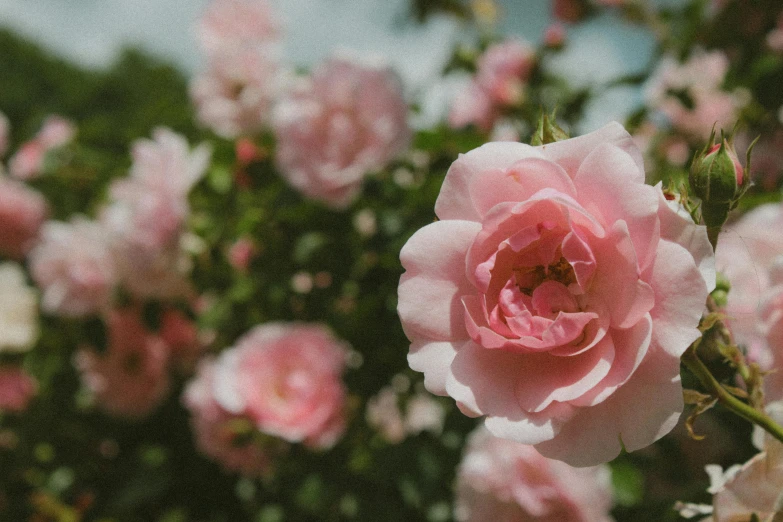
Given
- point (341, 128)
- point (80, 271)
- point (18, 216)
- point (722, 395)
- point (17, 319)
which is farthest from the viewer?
point (18, 216)

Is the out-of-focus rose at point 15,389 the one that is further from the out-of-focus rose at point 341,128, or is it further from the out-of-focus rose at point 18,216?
the out-of-focus rose at point 341,128

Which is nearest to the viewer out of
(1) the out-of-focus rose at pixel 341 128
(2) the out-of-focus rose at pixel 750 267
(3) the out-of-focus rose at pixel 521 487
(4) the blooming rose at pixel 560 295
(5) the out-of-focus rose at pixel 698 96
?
(4) the blooming rose at pixel 560 295

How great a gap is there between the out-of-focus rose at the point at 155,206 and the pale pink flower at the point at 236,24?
0.38 meters

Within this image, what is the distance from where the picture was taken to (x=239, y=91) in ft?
4.32

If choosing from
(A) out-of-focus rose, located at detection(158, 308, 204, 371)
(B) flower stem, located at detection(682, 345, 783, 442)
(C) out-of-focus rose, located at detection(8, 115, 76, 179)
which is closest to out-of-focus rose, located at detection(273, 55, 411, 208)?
(A) out-of-focus rose, located at detection(158, 308, 204, 371)

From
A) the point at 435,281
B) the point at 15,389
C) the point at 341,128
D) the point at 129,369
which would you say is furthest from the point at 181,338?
the point at 435,281

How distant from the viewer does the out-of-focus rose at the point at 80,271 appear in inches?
50.4

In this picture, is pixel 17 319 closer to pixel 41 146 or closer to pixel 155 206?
pixel 41 146

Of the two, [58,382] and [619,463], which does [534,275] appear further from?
[58,382]

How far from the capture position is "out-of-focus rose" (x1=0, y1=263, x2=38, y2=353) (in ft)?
5.08

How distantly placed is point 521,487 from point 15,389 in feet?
4.12

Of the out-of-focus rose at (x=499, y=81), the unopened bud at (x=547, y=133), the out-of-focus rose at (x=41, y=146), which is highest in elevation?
the unopened bud at (x=547, y=133)

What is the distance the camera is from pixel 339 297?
3.73ft

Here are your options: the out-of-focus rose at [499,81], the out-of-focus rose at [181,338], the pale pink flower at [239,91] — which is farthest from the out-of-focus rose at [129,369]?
the out-of-focus rose at [499,81]
